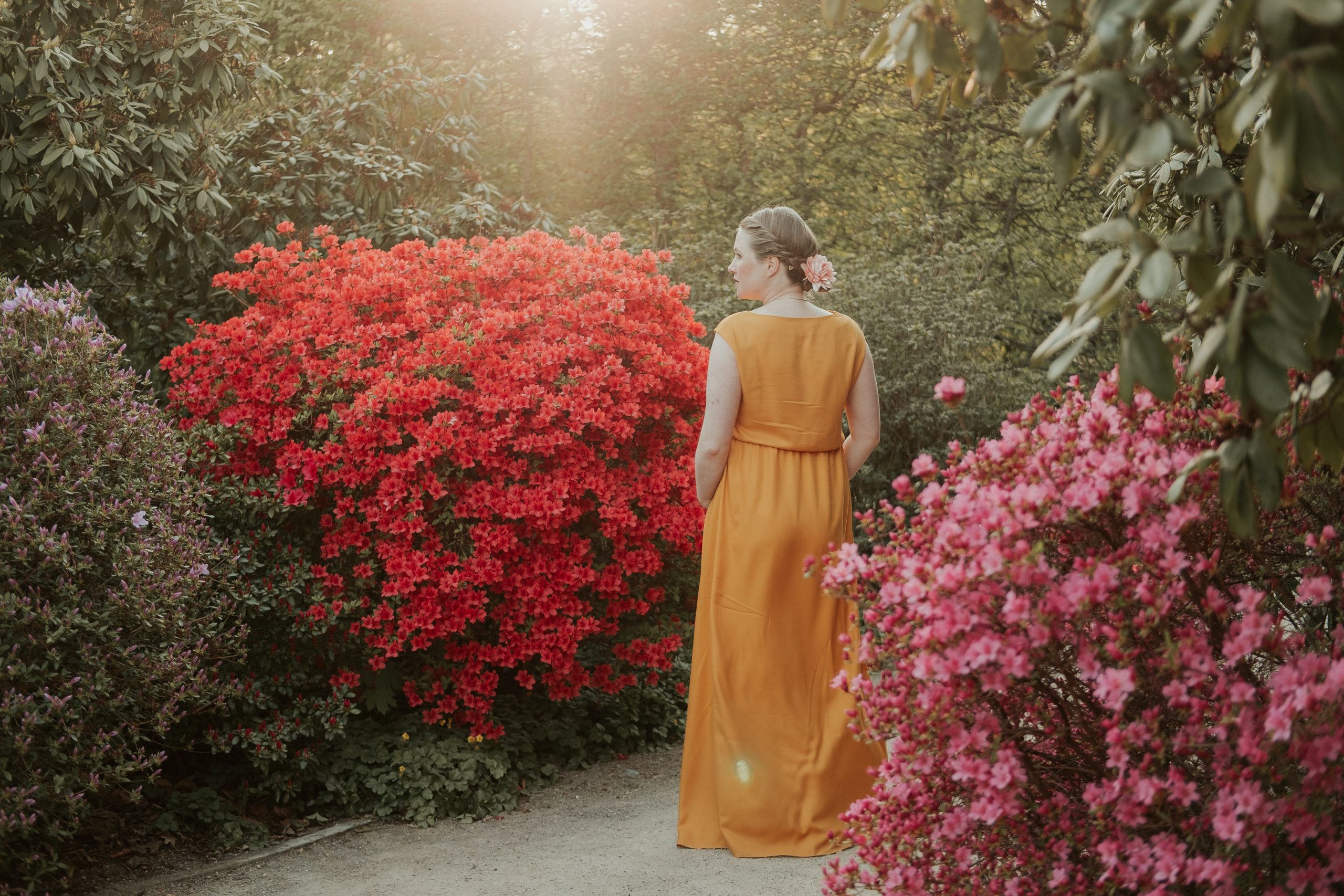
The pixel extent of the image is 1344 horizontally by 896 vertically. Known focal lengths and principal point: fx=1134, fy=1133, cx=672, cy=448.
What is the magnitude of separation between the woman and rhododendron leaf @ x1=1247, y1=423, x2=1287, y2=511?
7.93ft

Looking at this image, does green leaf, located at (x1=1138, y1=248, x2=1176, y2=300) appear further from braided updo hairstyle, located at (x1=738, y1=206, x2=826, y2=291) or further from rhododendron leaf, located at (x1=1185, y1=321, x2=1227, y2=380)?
braided updo hairstyle, located at (x1=738, y1=206, x2=826, y2=291)

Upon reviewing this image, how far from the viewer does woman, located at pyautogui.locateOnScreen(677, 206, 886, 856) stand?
4094 mm

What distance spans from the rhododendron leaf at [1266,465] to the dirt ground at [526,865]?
8.28 feet

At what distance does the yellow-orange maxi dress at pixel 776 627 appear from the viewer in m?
4.09

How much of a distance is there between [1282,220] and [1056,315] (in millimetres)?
8978

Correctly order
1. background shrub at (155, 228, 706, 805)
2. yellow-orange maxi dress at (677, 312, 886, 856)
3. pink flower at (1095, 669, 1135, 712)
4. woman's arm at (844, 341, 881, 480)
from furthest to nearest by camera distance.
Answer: background shrub at (155, 228, 706, 805)
woman's arm at (844, 341, 881, 480)
yellow-orange maxi dress at (677, 312, 886, 856)
pink flower at (1095, 669, 1135, 712)

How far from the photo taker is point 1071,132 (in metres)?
1.64

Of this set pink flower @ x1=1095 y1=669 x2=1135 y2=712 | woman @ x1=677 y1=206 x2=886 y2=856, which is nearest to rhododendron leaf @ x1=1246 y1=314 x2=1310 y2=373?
pink flower @ x1=1095 y1=669 x2=1135 y2=712

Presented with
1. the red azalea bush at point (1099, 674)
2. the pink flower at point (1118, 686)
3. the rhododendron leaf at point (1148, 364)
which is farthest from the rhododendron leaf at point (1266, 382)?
the pink flower at point (1118, 686)

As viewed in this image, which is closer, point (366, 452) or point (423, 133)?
point (366, 452)

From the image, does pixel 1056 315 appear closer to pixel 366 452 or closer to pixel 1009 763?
pixel 366 452

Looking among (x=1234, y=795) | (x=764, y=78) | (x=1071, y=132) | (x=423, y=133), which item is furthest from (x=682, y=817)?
(x=764, y=78)

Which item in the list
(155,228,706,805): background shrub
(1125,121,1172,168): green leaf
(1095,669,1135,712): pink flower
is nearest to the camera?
(1125,121,1172,168): green leaf

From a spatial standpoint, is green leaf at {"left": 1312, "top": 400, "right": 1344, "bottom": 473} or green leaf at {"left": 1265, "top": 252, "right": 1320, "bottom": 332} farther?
green leaf at {"left": 1312, "top": 400, "right": 1344, "bottom": 473}
